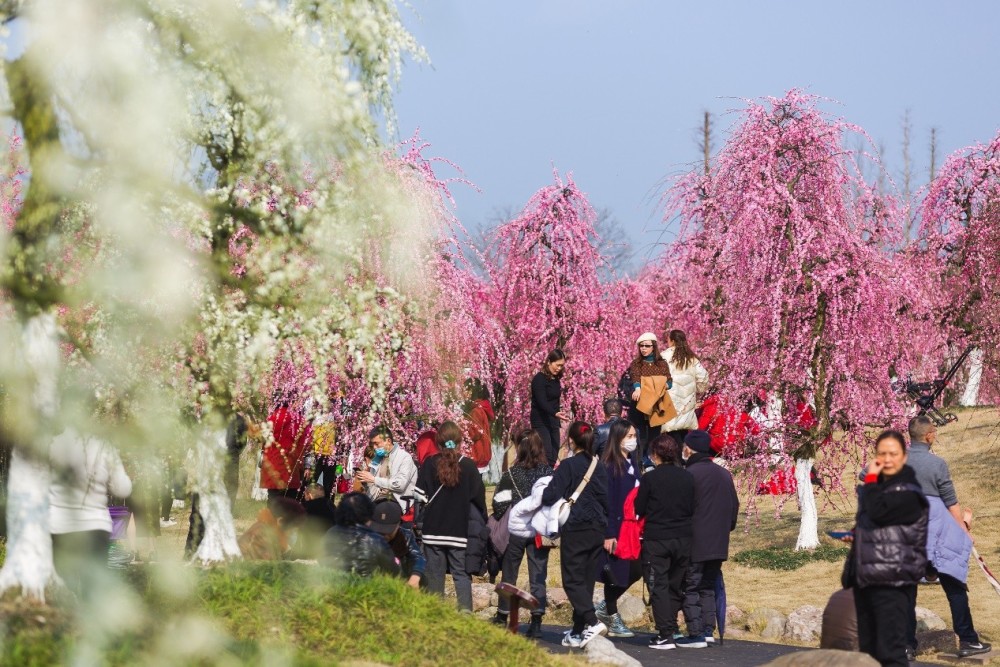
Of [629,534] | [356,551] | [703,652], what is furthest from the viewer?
[629,534]

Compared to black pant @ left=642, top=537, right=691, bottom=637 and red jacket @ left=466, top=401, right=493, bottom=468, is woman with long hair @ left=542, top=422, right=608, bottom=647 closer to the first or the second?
black pant @ left=642, top=537, right=691, bottom=637

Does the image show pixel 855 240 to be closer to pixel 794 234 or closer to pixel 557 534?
pixel 794 234

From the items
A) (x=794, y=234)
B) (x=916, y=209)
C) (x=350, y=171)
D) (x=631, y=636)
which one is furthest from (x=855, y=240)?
(x=350, y=171)

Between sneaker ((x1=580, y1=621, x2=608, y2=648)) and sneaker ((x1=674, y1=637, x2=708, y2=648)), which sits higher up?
sneaker ((x1=580, y1=621, x2=608, y2=648))

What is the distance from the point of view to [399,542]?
12.9 metres

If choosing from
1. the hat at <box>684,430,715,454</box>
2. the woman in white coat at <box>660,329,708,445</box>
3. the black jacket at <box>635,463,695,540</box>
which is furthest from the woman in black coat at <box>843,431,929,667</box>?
the woman in white coat at <box>660,329,708,445</box>

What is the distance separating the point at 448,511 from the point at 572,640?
1.68 m

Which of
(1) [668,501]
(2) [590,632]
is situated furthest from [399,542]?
(1) [668,501]

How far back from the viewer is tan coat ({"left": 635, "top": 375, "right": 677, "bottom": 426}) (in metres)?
16.5

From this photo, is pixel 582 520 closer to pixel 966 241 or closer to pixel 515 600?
pixel 515 600

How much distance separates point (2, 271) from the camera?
28.3 ft

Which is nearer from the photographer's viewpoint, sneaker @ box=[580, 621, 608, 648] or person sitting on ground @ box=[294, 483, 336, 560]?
sneaker @ box=[580, 621, 608, 648]

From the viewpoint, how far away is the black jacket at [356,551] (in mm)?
11227

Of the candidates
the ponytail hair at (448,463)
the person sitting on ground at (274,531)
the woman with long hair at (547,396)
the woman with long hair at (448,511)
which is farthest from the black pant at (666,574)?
the woman with long hair at (547,396)
